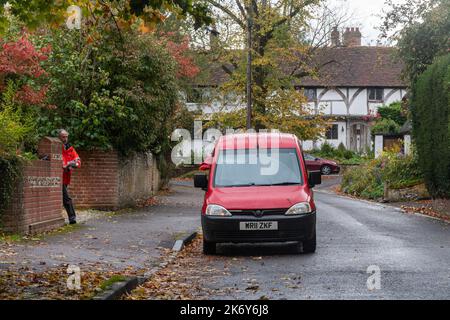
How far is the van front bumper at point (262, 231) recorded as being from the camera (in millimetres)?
13758

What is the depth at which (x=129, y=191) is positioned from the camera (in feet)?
83.4

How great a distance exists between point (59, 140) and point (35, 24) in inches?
303

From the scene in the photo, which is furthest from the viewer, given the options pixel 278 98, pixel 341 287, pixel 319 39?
pixel 319 39

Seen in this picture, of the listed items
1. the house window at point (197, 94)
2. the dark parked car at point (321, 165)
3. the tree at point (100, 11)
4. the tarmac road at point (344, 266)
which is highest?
the house window at point (197, 94)

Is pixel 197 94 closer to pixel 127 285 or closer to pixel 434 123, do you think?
pixel 434 123

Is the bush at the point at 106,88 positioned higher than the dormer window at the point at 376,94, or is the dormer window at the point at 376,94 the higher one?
the dormer window at the point at 376,94

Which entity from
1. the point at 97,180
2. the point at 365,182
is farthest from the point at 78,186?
the point at 365,182

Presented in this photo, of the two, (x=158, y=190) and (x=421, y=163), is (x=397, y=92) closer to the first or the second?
(x=158, y=190)

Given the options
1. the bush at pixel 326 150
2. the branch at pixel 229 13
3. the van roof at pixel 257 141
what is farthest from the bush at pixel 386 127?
the van roof at pixel 257 141

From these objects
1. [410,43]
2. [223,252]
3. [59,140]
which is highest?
[410,43]

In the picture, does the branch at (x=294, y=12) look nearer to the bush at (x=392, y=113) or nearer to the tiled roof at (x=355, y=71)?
the tiled roof at (x=355, y=71)

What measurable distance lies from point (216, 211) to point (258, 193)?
803 mm

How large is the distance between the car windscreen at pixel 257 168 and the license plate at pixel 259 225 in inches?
42.3
